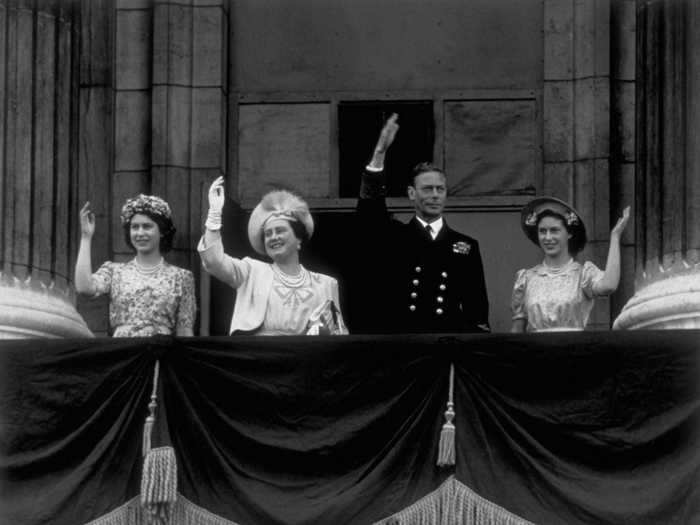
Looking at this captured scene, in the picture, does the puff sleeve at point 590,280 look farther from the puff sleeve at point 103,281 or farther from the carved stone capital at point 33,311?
the carved stone capital at point 33,311

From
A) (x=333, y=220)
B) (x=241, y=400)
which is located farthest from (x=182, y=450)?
(x=333, y=220)

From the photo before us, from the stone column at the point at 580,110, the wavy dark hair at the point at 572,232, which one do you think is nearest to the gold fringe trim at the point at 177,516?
the wavy dark hair at the point at 572,232

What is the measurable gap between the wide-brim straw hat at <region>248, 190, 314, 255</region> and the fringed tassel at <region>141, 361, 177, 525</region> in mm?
1912

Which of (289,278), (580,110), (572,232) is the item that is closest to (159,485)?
(289,278)

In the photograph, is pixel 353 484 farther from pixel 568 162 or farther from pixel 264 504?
pixel 568 162

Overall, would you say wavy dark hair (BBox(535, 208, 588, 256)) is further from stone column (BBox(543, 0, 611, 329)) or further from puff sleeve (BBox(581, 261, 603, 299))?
stone column (BBox(543, 0, 611, 329))

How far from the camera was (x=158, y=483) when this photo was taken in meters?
19.2

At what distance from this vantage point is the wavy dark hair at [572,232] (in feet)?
67.8

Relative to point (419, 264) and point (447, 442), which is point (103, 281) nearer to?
point (419, 264)

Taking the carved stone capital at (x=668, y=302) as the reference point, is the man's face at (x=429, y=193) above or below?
above

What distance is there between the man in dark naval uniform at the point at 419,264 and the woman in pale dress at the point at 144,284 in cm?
136

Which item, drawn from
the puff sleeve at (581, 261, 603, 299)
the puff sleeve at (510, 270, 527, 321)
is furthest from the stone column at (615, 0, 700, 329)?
the puff sleeve at (510, 270, 527, 321)

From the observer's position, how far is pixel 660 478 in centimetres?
1917

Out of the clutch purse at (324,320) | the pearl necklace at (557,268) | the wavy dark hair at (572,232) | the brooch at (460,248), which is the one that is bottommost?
the clutch purse at (324,320)
